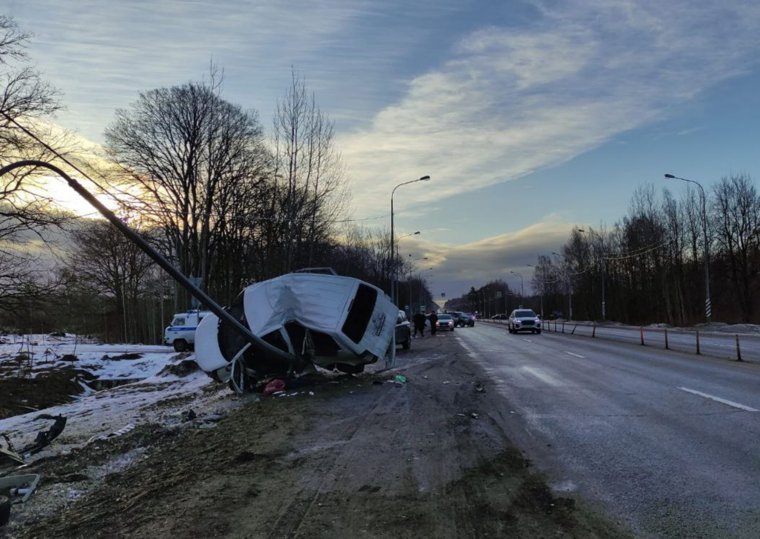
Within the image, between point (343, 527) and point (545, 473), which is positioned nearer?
point (343, 527)

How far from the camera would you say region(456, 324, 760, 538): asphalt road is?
4.77 metres

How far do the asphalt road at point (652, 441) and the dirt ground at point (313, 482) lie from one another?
0.42m

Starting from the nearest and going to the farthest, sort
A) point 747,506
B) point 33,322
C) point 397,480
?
point 747,506 → point 397,480 → point 33,322

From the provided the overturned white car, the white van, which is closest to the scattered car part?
the overturned white car

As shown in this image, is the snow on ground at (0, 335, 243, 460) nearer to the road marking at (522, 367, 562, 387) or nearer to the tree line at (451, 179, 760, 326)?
the road marking at (522, 367, 562, 387)

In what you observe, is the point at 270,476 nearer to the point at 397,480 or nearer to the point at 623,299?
the point at 397,480

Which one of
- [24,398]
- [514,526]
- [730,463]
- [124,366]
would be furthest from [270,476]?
[124,366]

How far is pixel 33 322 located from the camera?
21.9m

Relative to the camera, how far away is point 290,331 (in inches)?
514

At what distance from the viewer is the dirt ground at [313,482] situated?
455 cm

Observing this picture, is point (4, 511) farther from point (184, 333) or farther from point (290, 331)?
point (184, 333)

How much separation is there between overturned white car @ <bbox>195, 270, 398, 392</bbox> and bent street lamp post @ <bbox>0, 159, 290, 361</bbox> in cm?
14

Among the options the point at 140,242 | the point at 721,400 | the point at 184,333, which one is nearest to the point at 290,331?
the point at 140,242

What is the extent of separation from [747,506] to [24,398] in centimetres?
2029
